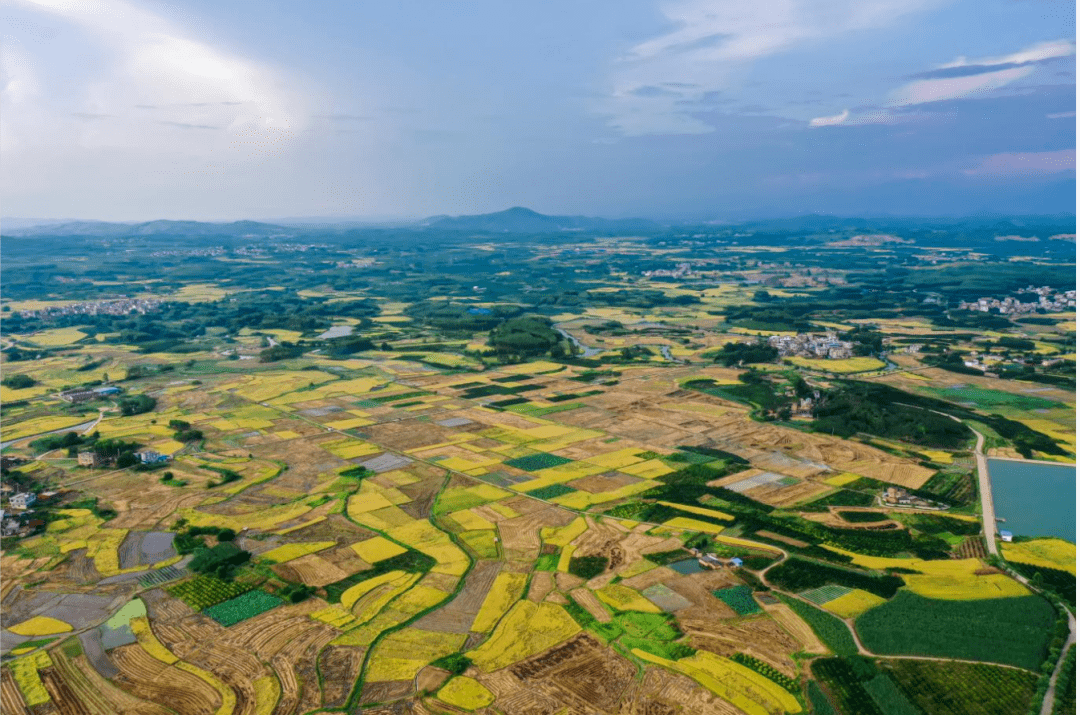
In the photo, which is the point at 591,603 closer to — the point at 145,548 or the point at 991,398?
the point at 145,548

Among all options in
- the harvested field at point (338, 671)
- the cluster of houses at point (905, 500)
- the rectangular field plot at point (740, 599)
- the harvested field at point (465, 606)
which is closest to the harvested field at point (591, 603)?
the harvested field at point (465, 606)

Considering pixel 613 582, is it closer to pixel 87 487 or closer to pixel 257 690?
pixel 257 690

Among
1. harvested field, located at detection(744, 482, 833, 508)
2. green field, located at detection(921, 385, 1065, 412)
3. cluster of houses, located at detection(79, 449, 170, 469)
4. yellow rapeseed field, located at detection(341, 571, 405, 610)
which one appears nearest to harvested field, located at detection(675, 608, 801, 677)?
yellow rapeseed field, located at detection(341, 571, 405, 610)

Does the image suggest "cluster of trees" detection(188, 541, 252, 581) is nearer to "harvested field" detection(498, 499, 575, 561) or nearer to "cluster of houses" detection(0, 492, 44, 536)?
"cluster of houses" detection(0, 492, 44, 536)

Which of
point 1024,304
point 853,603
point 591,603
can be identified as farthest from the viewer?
point 1024,304

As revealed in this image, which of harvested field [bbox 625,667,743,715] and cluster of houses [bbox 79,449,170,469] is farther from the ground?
cluster of houses [bbox 79,449,170,469]

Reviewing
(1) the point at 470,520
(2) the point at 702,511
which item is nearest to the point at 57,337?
(1) the point at 470,520

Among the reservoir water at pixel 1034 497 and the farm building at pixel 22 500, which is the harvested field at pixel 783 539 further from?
the farm building at pixel 22 500
